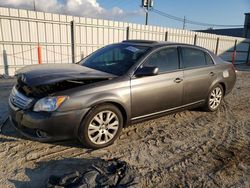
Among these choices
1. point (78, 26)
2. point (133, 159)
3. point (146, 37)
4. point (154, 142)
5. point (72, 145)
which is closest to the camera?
point (133, 159)

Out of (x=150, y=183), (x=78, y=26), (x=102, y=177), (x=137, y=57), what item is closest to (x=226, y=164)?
(x=150, y=183)

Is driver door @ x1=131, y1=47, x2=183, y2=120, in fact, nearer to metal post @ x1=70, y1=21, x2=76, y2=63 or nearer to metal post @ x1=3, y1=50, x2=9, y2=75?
metal post @ x1=70, y1=21, x2=76, y2=63

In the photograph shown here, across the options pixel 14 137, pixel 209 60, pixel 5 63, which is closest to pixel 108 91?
pixel 14 137

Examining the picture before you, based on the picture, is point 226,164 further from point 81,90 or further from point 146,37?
point 146,37

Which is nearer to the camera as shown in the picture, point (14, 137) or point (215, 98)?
point (14, 137)

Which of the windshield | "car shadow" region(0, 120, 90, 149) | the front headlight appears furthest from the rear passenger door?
the front headlight

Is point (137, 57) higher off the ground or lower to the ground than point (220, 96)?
higher

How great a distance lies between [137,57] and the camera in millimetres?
3705

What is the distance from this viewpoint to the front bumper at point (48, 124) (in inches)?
111

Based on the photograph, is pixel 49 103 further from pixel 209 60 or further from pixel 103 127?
pixel 209 60

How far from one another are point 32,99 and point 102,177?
1388mm

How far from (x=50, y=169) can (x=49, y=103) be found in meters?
0.83

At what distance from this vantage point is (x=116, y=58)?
13.3 ft

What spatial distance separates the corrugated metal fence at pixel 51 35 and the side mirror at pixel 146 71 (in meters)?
6.35
